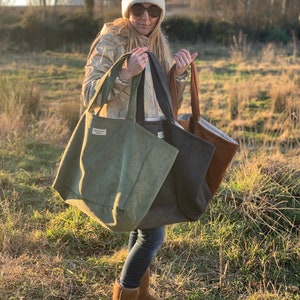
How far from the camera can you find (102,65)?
2.03 m

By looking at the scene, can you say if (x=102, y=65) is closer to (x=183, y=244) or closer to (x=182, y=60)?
(x=182, y=60)

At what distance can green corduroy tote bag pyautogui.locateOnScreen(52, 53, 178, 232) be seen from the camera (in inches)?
70.7

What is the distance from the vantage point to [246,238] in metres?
3.20

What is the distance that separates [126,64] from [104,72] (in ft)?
0.47

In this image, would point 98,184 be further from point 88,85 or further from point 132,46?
point 132,46

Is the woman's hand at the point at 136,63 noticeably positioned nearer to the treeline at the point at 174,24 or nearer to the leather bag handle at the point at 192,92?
the leather bag handle at the point at 192,92

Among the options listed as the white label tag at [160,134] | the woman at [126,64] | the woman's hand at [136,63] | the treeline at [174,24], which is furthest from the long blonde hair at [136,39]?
the treeline at [174,24]

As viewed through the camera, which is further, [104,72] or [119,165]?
[104,72]

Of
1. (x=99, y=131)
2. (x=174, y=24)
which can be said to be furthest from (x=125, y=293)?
(x=174, y=24)

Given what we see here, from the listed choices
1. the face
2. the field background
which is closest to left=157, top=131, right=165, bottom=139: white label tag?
the face

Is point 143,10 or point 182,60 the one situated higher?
point 143,10

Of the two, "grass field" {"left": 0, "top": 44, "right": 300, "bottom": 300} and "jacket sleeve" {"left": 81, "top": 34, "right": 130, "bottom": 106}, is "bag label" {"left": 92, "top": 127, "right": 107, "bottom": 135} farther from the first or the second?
"grass field" {"left": 0, "top": 44, "right": 300, "bottom": 300}

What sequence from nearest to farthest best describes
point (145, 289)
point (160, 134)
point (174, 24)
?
point (160, 134), point (145, 289), point (174, 24)

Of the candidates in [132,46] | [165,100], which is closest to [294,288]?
[165,100]
